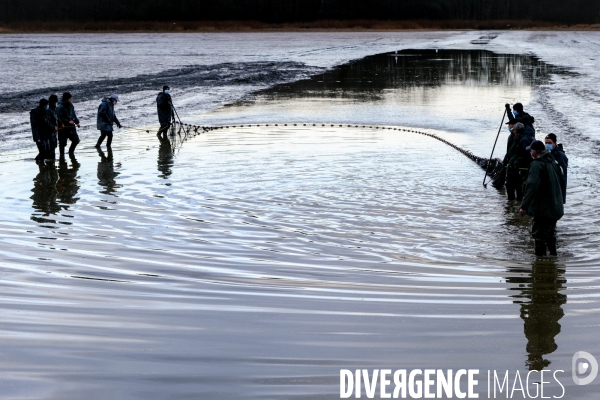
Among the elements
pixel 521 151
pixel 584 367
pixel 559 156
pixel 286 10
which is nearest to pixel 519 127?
pixel 521 151

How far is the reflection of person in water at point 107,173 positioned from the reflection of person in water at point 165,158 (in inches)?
38.9

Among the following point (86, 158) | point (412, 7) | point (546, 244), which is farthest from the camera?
point (412, 7)

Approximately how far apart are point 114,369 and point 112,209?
6.93 m

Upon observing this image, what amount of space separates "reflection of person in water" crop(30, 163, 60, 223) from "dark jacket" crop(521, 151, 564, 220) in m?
6.96

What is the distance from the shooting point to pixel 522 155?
1324cm

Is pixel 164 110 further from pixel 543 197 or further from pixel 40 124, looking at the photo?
pixel 543 197

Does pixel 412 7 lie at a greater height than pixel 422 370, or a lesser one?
greater

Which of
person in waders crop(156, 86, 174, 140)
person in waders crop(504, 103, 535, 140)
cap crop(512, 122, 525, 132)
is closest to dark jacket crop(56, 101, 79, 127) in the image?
person in waders crop(156, 86, 174, 140)

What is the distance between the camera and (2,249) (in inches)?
412

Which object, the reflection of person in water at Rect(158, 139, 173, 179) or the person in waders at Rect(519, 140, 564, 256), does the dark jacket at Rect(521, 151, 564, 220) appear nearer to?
the person in waders at Rect(519, 140, 564, 256)

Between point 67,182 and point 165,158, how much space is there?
3319mm

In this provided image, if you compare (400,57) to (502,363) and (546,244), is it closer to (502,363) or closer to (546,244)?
(546,244)

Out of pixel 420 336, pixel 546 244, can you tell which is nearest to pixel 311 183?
pixel 546 244

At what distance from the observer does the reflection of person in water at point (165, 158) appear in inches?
670
